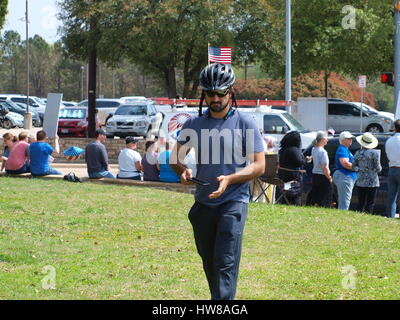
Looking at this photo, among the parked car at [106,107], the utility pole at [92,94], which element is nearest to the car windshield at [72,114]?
the parked car at [106,107]

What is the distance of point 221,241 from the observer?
6.27 metres

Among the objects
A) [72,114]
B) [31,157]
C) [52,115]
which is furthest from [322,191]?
[72,114]

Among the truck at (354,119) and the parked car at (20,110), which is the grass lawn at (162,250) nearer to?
the truck at (354,119)

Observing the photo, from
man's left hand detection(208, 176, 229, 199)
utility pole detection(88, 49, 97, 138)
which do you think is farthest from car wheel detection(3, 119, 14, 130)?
man's left hand detection(208, 176, 229, 199)

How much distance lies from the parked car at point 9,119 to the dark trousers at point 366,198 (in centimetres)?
3711

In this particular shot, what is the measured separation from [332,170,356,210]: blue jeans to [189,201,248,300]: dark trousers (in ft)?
30.4

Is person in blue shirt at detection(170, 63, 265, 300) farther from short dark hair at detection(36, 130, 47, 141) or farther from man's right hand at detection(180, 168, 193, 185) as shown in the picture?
short dark hair at detection(36, 130, 47, 141)

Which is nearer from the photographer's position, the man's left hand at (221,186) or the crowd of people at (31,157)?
the man's left hand at (221,186)

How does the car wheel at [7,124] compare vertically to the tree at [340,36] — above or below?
below

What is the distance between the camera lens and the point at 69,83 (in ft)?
352

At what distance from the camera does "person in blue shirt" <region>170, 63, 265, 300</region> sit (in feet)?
20.6

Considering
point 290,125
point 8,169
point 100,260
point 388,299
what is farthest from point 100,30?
point 388,299

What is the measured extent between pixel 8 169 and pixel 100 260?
10046 mm

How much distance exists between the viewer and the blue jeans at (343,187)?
50.6 ft
